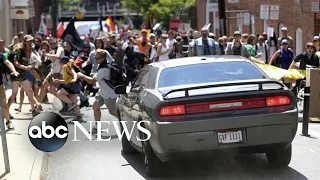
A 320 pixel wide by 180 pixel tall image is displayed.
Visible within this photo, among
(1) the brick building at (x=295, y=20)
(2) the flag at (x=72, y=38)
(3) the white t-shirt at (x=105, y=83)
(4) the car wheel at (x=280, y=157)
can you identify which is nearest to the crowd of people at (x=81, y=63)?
(3) the white t-shirt at (x=105, y=83)

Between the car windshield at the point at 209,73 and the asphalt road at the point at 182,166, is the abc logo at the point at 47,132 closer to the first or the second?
the asphalt road at the point at 182,166

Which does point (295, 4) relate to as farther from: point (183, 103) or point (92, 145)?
point (183, 103)

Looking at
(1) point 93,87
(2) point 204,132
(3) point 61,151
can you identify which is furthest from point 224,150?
(1) point 93,87

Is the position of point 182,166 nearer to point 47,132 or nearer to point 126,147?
point 126,147

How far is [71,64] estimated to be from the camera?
16047 mm

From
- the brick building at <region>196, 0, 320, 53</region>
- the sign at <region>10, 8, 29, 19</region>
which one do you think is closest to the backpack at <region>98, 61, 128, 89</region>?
the sign at <region>10, 8, 29, 19</region>

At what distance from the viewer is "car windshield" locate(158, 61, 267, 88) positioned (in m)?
9.43

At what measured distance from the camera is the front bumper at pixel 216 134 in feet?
28.0

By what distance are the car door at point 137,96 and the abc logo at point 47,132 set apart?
0.97 metres

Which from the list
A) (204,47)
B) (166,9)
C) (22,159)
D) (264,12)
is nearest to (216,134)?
(22,159)

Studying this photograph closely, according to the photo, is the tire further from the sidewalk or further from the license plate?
the license plate

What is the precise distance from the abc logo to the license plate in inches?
89.1

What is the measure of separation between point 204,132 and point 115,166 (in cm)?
226

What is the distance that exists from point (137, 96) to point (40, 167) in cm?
166
